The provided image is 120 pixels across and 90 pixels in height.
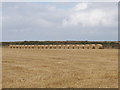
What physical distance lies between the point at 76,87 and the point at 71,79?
164 centimetres

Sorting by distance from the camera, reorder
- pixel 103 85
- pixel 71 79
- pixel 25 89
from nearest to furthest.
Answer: pixel 25 89
pixel 103 85
pixel 71 79

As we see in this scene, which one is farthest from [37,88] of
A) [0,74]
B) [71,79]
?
[0,74]

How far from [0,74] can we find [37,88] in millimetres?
4002

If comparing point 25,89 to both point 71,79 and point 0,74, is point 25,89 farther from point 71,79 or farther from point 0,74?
point 0,74

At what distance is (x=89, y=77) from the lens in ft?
42.2

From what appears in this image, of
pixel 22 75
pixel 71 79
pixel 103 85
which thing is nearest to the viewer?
pixel 103 85

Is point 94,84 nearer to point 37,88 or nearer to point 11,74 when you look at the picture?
point 37,88

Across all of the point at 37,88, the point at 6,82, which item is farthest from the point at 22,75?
the point at 37,88

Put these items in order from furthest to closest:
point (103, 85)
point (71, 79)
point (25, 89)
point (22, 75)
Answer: point (22, 75)
point (71, 79)
point (103, 85)
point (25, 89)

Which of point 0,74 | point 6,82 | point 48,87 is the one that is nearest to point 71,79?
point 48,87

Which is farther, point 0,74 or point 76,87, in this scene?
point 0,74

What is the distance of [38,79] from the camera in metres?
12.2

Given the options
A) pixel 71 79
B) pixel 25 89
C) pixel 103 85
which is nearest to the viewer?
pixel 25 89

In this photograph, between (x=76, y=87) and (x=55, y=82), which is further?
(x=55, y=82)
